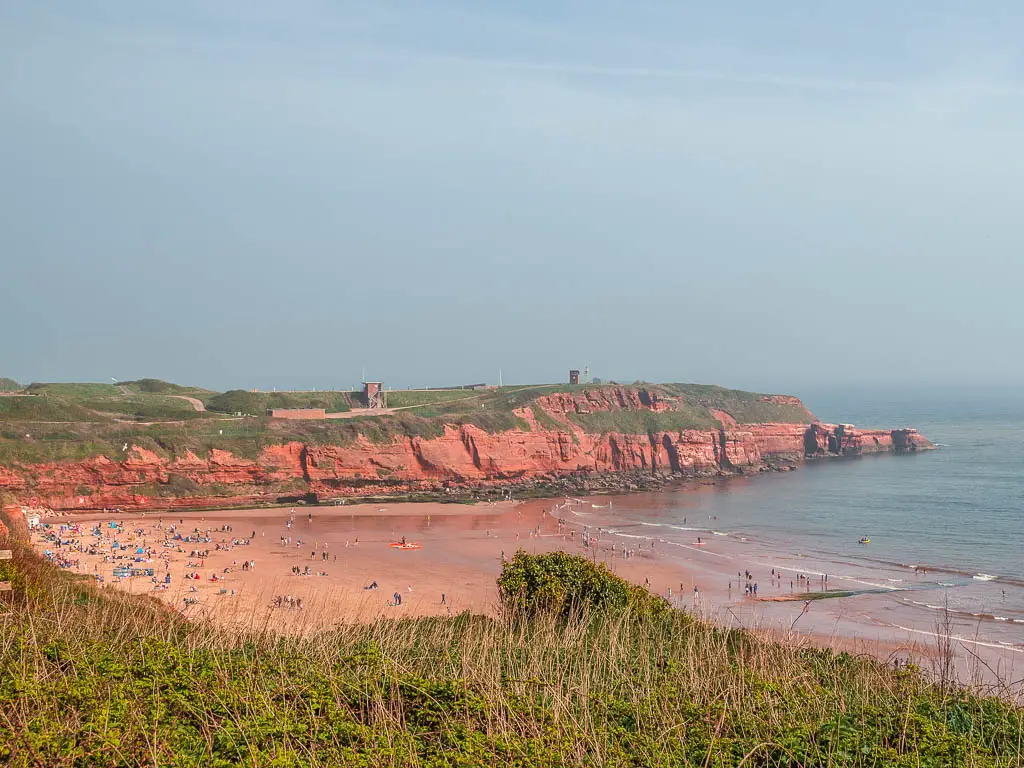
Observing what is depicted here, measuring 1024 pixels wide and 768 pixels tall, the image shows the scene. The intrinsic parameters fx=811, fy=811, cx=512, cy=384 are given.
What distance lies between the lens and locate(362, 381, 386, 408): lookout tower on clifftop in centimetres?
9093

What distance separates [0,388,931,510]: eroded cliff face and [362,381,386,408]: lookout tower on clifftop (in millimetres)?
20348

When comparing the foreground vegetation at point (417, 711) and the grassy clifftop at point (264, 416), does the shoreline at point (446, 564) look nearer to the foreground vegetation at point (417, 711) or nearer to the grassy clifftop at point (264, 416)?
the grassy clifftop at point (264, 416)

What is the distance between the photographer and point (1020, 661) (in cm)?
2381

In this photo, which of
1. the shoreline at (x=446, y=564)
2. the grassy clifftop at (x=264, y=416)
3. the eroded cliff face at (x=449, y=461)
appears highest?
the grassy clifftop at (x=264, y=416)

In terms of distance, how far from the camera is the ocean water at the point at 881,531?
1247 inches

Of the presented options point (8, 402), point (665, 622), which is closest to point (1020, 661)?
point (665, 622)

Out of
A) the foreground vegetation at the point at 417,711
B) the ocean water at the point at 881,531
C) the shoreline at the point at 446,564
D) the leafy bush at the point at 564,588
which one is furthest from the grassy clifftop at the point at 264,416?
the foreground vegetation at the point at 417,711

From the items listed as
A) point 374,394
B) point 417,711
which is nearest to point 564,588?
point 417,711

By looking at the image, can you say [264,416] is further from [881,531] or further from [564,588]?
→ [564,588]

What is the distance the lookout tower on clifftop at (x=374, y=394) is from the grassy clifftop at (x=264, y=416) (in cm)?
148

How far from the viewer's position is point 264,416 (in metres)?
74.9

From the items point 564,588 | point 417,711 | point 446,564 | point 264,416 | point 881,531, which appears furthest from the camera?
point 264,416

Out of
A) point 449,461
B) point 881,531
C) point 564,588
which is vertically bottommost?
point 881,531

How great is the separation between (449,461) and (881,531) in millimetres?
33715
